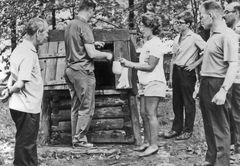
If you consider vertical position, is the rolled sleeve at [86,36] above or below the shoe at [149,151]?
above

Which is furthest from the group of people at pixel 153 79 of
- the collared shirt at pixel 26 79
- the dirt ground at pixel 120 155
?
the dirt ground at pixel 120 155

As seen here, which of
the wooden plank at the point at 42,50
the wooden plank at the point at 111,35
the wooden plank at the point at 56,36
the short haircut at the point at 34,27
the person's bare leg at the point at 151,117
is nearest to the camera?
the short haircut at the point at 34,27

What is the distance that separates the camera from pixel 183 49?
7.22 m

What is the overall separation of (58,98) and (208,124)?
124 inches

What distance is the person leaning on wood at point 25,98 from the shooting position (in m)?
4.84

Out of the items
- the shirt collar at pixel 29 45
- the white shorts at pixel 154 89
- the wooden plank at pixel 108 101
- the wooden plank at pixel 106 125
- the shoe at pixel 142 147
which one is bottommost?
the shoe at pixel 142 147

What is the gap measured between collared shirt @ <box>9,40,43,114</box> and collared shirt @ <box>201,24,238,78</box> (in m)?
2.06

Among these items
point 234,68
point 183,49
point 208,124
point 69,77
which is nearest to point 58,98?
point 69,77

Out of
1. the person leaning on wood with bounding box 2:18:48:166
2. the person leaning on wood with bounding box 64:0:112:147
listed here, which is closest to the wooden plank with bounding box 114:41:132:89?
the person leaning on wood with bounding box 64:0:112:147

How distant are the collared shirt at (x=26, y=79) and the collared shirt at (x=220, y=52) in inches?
81.1

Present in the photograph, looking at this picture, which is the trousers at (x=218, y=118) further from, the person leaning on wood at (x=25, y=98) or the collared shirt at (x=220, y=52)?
the person leaning on wood at (x=25, y=98)

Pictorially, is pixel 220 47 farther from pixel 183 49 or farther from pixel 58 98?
pixel 58 98

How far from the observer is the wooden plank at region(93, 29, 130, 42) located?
23.5 feet

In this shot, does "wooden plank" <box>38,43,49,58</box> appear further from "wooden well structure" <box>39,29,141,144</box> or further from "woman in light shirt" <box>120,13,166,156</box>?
"woman in light shirt" <box>120,13,166,156</box>
